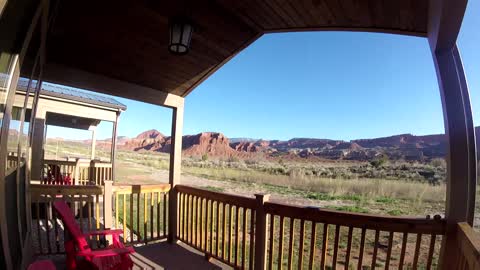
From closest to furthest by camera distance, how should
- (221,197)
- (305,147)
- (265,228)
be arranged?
(265,228), (221,197), (305,147)

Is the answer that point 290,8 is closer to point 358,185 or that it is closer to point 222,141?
point 358,185

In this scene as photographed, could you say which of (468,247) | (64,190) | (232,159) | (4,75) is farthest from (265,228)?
(232,159)

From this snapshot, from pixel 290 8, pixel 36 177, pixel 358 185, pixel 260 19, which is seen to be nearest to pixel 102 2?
pixel 260 19

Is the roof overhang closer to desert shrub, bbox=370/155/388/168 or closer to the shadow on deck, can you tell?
the shadow on deck

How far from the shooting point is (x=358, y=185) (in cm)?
2019

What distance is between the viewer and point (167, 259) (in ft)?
11.8

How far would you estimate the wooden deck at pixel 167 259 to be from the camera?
133 inches

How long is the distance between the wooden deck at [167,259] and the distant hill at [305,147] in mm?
27794

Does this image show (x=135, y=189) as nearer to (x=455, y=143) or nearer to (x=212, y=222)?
(x=212, y=222)

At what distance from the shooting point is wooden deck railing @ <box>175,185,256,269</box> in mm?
3264

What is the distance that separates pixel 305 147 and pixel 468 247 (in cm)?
4836

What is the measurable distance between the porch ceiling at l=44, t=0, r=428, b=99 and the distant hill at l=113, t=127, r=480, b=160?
91.3 ft

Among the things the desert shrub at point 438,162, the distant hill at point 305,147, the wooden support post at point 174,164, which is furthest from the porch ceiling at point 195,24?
the distant hill at point 305,147

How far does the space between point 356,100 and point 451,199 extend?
146 feet
